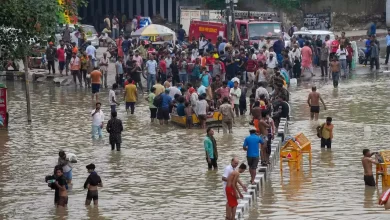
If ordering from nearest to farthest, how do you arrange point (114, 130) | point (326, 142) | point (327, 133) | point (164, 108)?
point (327, 133)
point (326, 142)
point (114, 130)
point (164, 108)

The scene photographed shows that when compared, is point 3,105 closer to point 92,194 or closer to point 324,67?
point 92,194

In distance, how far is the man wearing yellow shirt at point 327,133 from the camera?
28.8 m

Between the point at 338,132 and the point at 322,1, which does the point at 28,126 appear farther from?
the point at 322,1

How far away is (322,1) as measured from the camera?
59.1m

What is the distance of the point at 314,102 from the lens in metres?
33.3

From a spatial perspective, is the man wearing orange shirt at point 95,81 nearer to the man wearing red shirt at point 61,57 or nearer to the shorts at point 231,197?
the man wearing red shirt at point 61,57

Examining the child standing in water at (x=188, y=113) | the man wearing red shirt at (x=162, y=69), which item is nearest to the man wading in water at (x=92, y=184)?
the child standing in water at (x=188, y=113)

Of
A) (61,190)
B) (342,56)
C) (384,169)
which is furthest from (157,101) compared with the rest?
(342,56)

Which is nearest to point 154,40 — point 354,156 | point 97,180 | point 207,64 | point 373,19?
point 207,64

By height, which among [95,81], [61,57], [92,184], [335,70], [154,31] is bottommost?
[92,184]

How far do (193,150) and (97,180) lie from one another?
257 inches

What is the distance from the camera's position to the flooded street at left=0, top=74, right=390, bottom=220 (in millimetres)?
23375

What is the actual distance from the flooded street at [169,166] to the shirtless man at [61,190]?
184mm

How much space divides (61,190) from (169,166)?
469cm
